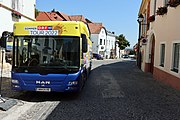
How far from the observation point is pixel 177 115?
6.23 metres

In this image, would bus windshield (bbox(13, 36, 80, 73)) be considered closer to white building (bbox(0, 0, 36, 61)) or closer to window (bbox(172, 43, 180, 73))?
window (bbox(172, 43, 180, 73))

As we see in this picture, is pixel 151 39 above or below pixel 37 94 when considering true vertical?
above


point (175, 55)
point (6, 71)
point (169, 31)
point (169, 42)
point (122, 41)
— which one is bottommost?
point (6, 71)

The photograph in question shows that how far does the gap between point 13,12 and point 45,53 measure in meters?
11.8

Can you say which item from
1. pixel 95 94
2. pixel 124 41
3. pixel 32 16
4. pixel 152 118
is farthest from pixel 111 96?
pixel 124 41

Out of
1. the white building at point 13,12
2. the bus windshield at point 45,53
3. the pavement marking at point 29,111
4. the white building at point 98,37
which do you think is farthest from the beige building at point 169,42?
the white building at point 98,37

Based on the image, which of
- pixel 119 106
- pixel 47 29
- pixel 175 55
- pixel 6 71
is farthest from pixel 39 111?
pixel 6 71

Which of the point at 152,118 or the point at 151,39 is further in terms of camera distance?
the point at 151,39

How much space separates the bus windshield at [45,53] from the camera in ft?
24.9

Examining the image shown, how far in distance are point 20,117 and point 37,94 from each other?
9.94 ft

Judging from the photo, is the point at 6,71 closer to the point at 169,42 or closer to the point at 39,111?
the point at 39,111

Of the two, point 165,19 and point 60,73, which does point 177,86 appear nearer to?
point 165,19

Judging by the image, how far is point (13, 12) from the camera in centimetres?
1792

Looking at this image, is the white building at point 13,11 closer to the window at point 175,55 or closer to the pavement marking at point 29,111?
the pavement marking at point 29,111
